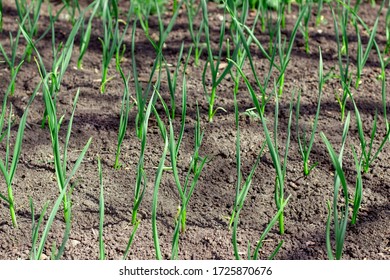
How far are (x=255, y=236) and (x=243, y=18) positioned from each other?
0.72m

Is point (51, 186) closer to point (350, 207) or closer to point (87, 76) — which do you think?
point (87, 76)

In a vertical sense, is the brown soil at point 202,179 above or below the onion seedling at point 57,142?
below

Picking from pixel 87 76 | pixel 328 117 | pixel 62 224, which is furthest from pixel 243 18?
pixel 62 224

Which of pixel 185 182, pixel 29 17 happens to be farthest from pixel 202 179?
pixel 29 17

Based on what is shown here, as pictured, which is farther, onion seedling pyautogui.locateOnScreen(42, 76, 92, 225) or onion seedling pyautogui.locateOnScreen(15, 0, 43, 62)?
onion seedling pyautogui.locateOnScreen(15, 0, 43, 62)

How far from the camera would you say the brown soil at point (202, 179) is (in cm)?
192

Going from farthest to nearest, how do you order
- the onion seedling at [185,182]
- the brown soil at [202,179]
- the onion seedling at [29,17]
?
the onion seedling at [29,17] → the brown soil at [202,179] → the onion seedling at [185,182]

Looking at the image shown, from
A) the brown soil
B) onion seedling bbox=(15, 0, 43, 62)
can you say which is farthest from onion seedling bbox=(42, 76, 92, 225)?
onion seedling bbox=(15, 0, 43, 62)

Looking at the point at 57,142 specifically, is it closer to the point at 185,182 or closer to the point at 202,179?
the point at 185,182

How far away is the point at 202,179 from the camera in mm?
2150

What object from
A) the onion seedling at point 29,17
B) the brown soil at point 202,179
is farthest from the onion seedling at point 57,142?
the onion seedling at point 29,17

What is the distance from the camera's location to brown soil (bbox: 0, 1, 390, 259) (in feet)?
6.31

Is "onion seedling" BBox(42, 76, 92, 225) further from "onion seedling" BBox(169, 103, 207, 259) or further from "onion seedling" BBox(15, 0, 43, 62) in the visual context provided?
"onion seedling" BBox(15, 0, 43, 62)

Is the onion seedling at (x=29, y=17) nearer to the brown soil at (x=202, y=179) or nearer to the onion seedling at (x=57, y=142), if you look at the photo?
the brown soil at (x=202, y=179)
